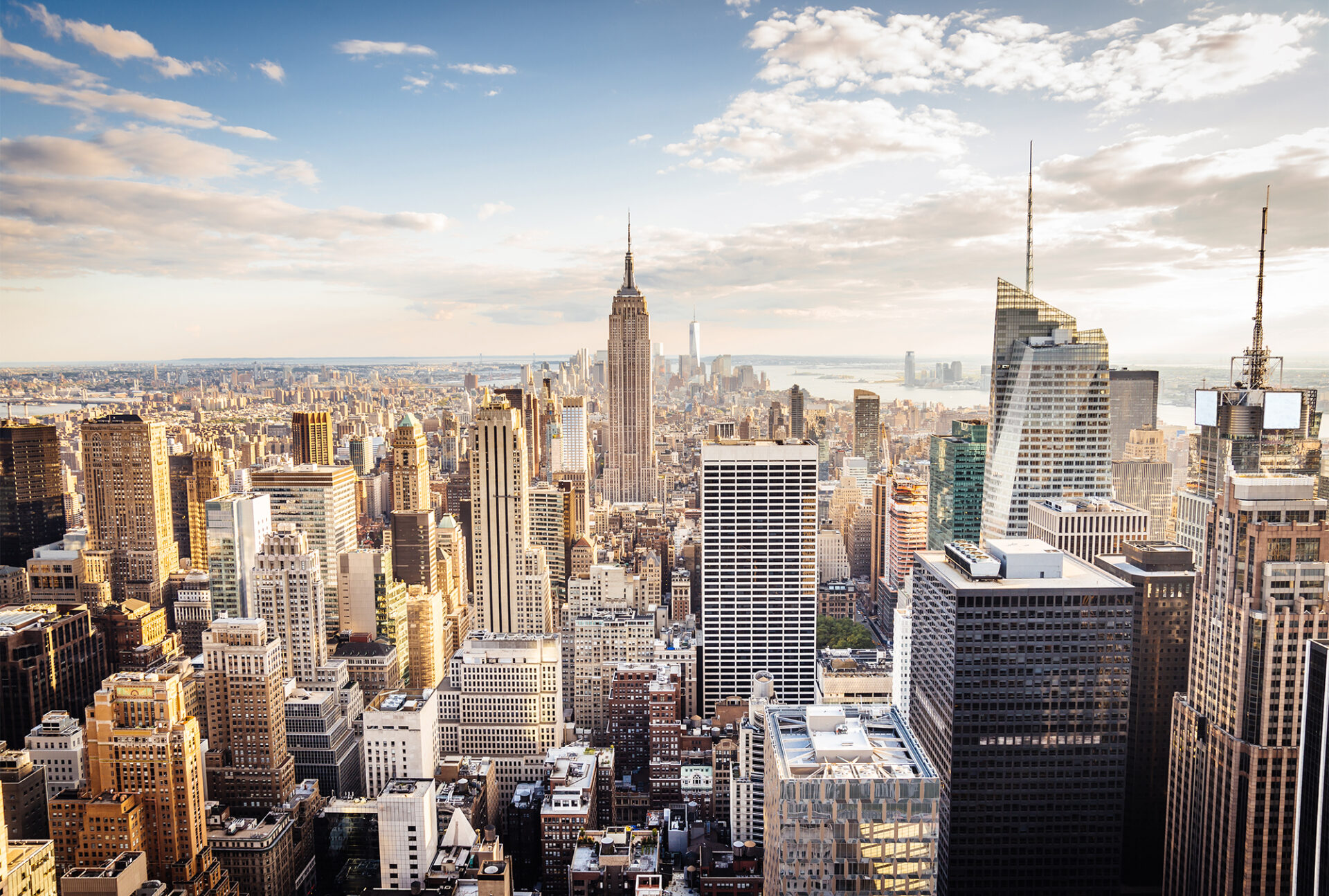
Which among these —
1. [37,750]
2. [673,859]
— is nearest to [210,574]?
[37,750]

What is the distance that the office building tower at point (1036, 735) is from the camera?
1490cm

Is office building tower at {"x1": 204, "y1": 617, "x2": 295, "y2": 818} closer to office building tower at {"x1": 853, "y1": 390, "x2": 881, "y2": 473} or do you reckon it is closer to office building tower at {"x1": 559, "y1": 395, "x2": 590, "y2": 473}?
office building tower at {"x1": 853, "y1": 390, "x2": 881, "y2": 473}

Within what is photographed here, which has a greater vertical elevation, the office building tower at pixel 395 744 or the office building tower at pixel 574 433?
the office building tower at pixel 574 433

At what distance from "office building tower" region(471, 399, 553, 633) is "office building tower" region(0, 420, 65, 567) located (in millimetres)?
14400

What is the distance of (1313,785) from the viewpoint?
12078 millimetres

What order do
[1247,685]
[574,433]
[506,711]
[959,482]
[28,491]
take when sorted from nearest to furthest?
[1247,685], [506,711], [28,491], [959,482], [574,433]

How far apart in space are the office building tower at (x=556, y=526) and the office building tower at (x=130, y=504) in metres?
15.1

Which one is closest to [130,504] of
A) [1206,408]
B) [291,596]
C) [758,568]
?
[291,596]

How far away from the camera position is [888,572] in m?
36.7

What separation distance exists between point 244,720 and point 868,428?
93.9 feet

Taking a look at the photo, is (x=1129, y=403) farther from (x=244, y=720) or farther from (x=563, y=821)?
(x=244, y=720)

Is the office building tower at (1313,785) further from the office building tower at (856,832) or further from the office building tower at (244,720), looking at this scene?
the office building tower at (244,720)

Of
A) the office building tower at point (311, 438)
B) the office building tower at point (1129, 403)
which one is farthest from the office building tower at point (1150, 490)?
the office building tower at point (311, 438)

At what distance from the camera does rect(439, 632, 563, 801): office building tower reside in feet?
77.3
